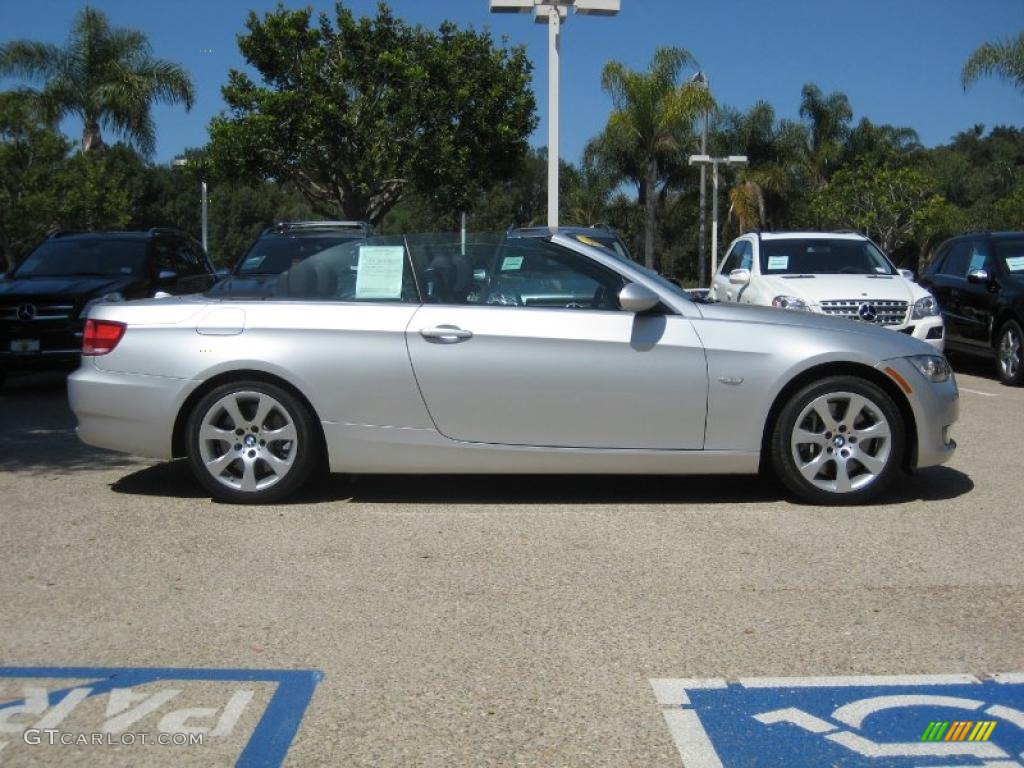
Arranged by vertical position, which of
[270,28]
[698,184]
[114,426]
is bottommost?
[114,426]

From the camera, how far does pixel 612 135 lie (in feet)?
116

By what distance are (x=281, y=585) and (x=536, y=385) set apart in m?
1.85

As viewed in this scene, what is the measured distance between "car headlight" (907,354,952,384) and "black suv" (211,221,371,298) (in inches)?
288

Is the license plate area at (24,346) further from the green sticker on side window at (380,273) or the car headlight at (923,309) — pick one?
the car headlight at (923,309)

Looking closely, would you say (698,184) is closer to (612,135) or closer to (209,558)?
(612,135)

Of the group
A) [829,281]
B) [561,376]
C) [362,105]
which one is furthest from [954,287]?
[362,105]

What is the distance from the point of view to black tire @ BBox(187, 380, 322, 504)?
20.5 feet

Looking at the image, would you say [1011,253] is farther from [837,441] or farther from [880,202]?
[880,202]

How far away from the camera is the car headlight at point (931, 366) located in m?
6.32

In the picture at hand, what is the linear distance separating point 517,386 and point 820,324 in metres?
1.75

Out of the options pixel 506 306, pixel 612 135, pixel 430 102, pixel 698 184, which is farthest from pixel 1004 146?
pixel 506 306

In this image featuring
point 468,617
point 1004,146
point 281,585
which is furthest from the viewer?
point 1004,146

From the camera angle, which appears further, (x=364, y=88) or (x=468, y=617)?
(x=364, y=88)

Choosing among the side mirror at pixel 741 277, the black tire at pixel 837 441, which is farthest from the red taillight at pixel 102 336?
the side mirror at pixel 741 277
